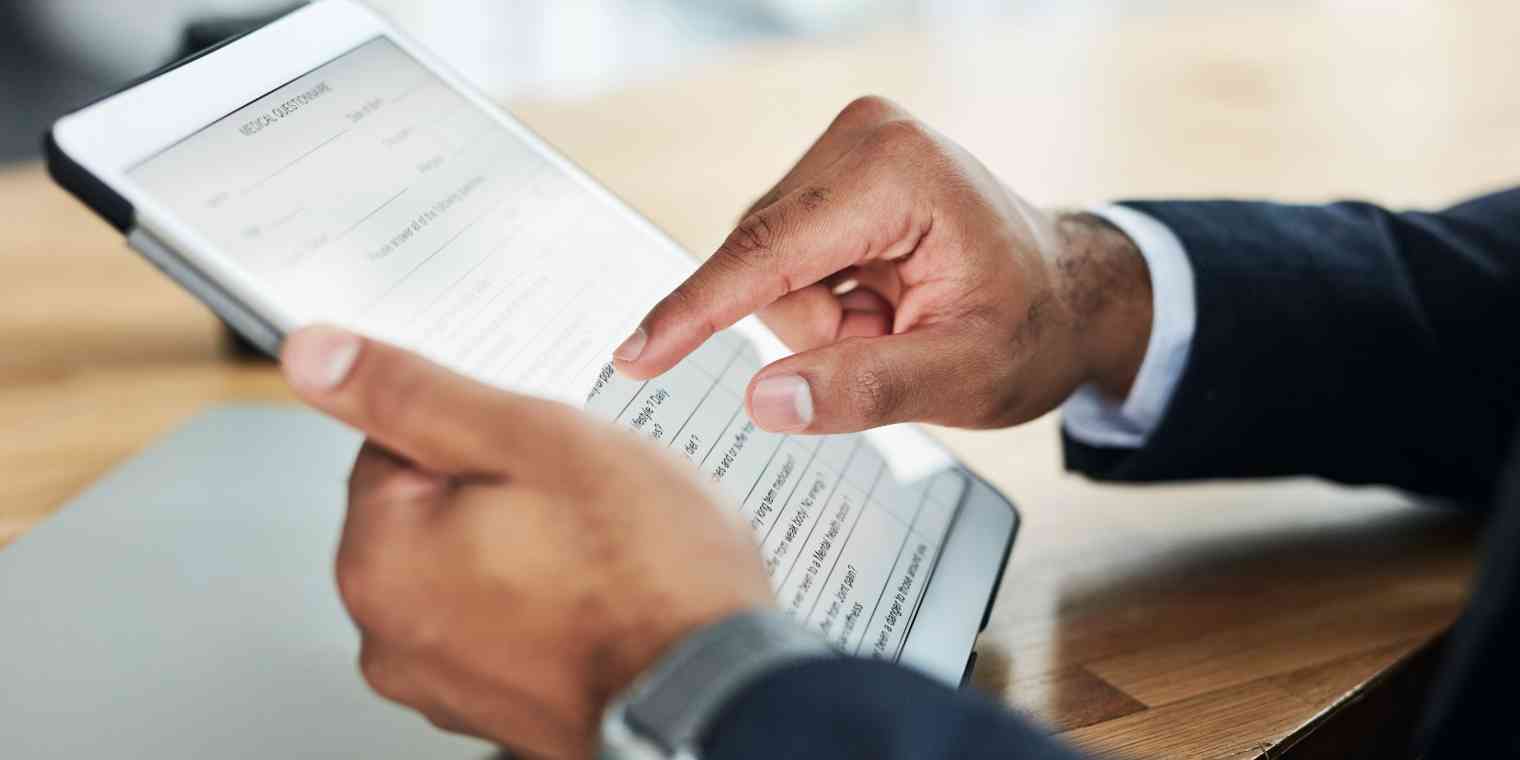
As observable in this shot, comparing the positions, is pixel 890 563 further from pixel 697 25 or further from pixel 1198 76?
pixel 697 25

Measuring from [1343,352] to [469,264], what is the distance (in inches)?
17.7

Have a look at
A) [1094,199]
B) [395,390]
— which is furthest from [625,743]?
[1094,199]

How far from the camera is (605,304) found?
55 centimetres

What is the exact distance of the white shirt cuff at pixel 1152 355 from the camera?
69 centimetres

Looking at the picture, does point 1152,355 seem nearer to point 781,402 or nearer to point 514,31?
point 781,402

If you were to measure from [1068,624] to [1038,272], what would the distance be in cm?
17

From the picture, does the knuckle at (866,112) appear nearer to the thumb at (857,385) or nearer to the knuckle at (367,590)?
the thumb at (857,385)

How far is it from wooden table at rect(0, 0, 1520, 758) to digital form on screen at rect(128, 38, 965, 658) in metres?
0.09

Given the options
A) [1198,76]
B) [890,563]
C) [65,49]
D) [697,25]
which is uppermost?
[890,563]

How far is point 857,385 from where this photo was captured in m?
0.54

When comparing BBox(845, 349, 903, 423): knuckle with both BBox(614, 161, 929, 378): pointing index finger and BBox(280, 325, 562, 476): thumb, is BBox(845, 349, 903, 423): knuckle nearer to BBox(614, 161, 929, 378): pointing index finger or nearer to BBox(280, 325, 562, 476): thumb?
BBox(614, 161, 929, 378): pointing index finger

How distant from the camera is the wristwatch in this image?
13.9 inches

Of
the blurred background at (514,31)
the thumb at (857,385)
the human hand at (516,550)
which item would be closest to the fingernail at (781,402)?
the thumb at (857,385)

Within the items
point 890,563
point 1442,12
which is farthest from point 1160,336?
point 1442,12
